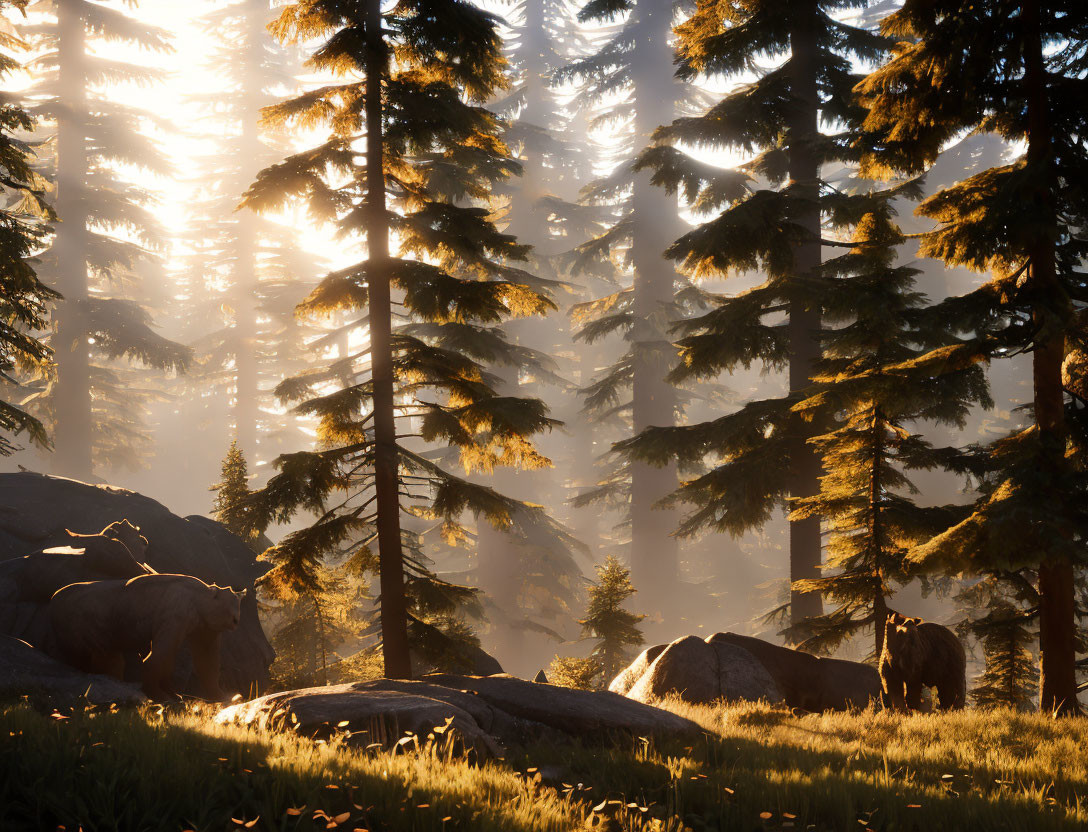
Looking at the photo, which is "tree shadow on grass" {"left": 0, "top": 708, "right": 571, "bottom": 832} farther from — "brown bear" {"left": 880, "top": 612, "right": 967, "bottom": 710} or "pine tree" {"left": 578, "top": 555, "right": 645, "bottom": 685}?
"pine tree" {"left": 578, "top": 555, "right": 645, "bottom": 685}

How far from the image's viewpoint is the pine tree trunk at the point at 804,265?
14125 millimetres

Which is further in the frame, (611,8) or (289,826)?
(611,8)

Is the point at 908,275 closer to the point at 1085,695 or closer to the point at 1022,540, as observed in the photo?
the point at 1022,540

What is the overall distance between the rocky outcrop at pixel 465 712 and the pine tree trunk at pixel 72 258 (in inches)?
966

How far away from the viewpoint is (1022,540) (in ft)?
24.9

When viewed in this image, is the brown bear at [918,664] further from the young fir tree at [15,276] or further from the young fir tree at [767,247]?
the young fir tree at [15,276]

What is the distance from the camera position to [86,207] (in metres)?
28.5

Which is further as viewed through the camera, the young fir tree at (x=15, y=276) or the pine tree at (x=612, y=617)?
the pine tree at (x=612, y=617)

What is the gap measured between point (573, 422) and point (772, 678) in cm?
2903

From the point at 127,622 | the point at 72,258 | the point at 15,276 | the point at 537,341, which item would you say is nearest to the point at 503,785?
the point at 127,622

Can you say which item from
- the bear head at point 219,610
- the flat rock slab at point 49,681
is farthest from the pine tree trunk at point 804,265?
the flat rock slab at point 49,681

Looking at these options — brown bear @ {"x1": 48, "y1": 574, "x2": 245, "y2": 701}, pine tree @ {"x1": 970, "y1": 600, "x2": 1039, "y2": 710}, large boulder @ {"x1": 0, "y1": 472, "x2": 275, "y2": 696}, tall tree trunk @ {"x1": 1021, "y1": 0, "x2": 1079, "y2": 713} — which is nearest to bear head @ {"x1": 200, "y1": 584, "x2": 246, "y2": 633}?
brown bear @ {"x1": 48, "y1": 574, "x2": 245, "y2": 701}

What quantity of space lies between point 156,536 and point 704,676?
35.0ft

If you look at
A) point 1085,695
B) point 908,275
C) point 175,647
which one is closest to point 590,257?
point 908,275
